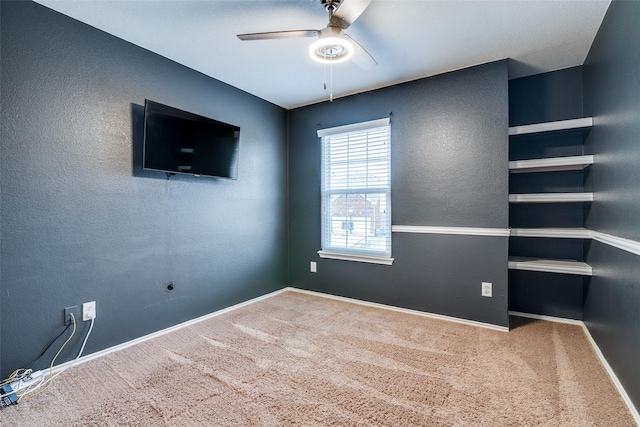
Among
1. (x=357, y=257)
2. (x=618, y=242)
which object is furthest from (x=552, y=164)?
(x=357, y=257)

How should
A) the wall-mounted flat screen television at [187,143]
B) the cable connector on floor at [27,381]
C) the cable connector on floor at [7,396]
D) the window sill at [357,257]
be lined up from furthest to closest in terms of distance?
the window sill at [357,257]
the wall-mounted flat screen television at [187,143]
the cable connector on floor at [27,381]
the cable connector on floor at [7,396]

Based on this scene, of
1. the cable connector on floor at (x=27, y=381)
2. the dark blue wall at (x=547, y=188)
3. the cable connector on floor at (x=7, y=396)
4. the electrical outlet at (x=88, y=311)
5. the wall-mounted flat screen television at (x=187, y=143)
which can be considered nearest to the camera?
the cable connector on floor at (x=7, y=396)

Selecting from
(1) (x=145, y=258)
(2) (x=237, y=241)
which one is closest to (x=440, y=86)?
(2) (x=237, y=241)

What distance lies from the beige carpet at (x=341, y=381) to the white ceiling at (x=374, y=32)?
233 cm

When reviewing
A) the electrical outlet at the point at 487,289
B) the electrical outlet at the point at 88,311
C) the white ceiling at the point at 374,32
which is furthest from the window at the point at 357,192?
the electrical outlet at the point at 88,311

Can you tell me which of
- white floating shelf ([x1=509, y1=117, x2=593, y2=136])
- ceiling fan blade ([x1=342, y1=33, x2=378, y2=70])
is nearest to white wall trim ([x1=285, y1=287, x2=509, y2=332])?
white floating shelf ([x1=509, y1=117, x2=593, y2=136])

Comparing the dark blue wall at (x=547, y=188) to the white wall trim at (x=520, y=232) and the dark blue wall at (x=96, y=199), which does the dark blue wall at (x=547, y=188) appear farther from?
the dark blue wall at (x=96, y=199)

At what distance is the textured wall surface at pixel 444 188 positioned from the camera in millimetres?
2617

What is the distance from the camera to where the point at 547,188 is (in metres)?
2.82

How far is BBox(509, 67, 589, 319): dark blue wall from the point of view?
2.71m

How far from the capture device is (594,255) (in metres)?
2.33

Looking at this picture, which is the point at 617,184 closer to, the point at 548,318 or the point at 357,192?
the point at 548,318

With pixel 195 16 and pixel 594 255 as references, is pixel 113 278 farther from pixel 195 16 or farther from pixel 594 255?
pixel 594 255

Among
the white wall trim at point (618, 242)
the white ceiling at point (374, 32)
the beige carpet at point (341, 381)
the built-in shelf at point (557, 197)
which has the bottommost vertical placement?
the beige carpet at point (341, 381)
